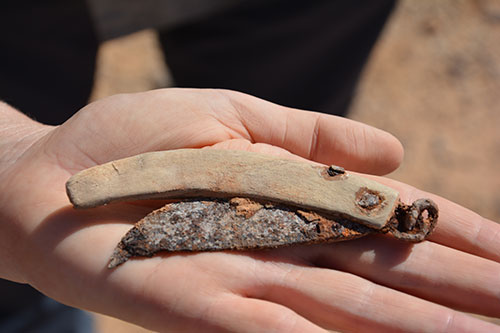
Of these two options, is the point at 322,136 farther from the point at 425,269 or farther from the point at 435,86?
the point at 435,86

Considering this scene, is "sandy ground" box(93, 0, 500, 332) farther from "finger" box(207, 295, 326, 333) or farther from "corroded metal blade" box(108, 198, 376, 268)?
"finger" box(207, 295, 326, 333)

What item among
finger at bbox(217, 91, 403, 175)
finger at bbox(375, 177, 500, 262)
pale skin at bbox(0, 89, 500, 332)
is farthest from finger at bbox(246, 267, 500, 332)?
finger at bbox(217, 91, 403, 175)

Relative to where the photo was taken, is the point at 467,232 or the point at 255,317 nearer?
the point at 255,317

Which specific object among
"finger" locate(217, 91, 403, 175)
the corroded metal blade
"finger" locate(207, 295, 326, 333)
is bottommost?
"finger" locate(207, 295, 326, 333)

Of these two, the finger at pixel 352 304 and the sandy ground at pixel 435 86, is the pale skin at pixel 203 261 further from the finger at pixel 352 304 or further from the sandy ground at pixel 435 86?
the sandy ground at pixel 435 86

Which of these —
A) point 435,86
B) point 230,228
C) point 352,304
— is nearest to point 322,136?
point 230,228

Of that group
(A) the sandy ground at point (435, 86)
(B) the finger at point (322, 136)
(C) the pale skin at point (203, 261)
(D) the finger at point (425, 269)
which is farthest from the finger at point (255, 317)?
(A) the sandy ground at point (435, 86)
